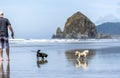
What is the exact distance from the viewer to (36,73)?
13625 mm

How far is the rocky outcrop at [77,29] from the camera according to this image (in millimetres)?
136625

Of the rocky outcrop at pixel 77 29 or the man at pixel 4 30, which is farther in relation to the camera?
the rocky outcrop at pixel 77 29

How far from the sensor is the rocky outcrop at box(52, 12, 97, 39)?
136625 millimetres

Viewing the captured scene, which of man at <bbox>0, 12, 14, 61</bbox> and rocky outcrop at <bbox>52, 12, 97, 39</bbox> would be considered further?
rocky outcrop at <bbox>52, 12, 97, 39</bbox>

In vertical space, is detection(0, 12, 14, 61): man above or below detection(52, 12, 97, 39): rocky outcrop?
below

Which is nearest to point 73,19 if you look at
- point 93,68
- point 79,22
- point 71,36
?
point 79,22

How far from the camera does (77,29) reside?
143 m

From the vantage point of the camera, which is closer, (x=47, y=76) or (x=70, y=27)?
(x=47, y=76)

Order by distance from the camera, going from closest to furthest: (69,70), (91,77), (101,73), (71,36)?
(91,77), (101,73), (69,70), (71,36)

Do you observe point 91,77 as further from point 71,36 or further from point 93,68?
point 71,36

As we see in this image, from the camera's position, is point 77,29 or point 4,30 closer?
point 4,30

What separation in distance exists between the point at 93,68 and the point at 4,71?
2.72 metres

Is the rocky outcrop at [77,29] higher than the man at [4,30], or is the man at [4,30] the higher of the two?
the rocky outcrop at [77,29]

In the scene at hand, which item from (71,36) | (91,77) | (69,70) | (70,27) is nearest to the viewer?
(91,77)
